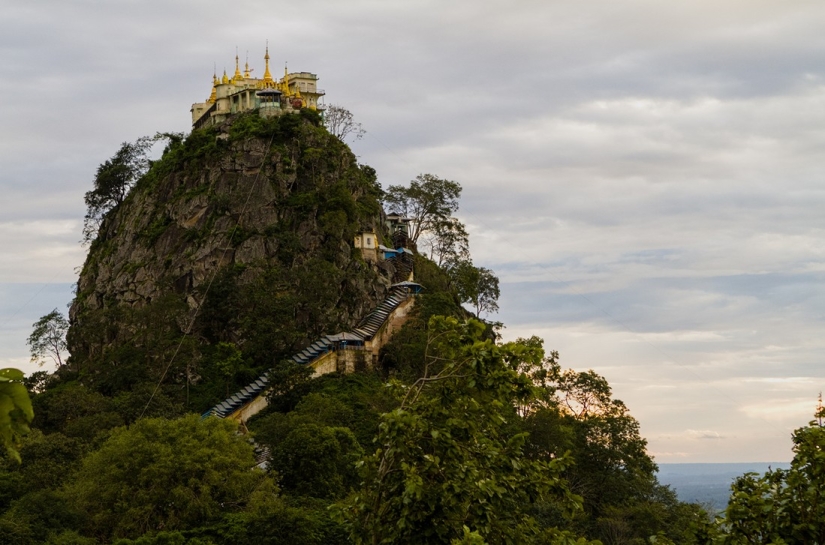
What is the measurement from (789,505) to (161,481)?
33162mm

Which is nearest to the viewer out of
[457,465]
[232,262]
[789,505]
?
[789,505]

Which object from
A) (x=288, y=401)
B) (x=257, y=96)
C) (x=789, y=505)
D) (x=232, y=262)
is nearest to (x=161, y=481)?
(x=288, y=401)

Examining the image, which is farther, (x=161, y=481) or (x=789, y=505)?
(x=161, y=481)

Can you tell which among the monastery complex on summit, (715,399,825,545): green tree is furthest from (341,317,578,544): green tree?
the monastery complex on summit

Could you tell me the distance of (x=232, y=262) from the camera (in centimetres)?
7912

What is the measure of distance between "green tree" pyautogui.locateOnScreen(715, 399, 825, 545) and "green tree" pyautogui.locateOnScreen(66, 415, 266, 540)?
31457mm

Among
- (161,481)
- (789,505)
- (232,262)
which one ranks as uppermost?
(232,262)

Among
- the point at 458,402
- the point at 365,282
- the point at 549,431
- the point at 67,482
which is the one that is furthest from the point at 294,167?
the point at 458,402

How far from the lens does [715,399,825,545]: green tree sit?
15.6 m

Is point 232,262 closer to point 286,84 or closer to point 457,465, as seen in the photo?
point 286,84

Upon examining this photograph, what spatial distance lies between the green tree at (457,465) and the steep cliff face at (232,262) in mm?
52814

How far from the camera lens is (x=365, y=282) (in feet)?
253

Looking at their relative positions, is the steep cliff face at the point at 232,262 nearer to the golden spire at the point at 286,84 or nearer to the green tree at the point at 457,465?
the golden spire at the point at 286,84

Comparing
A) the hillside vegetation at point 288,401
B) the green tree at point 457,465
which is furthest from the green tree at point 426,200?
the green tree at point 457,465
